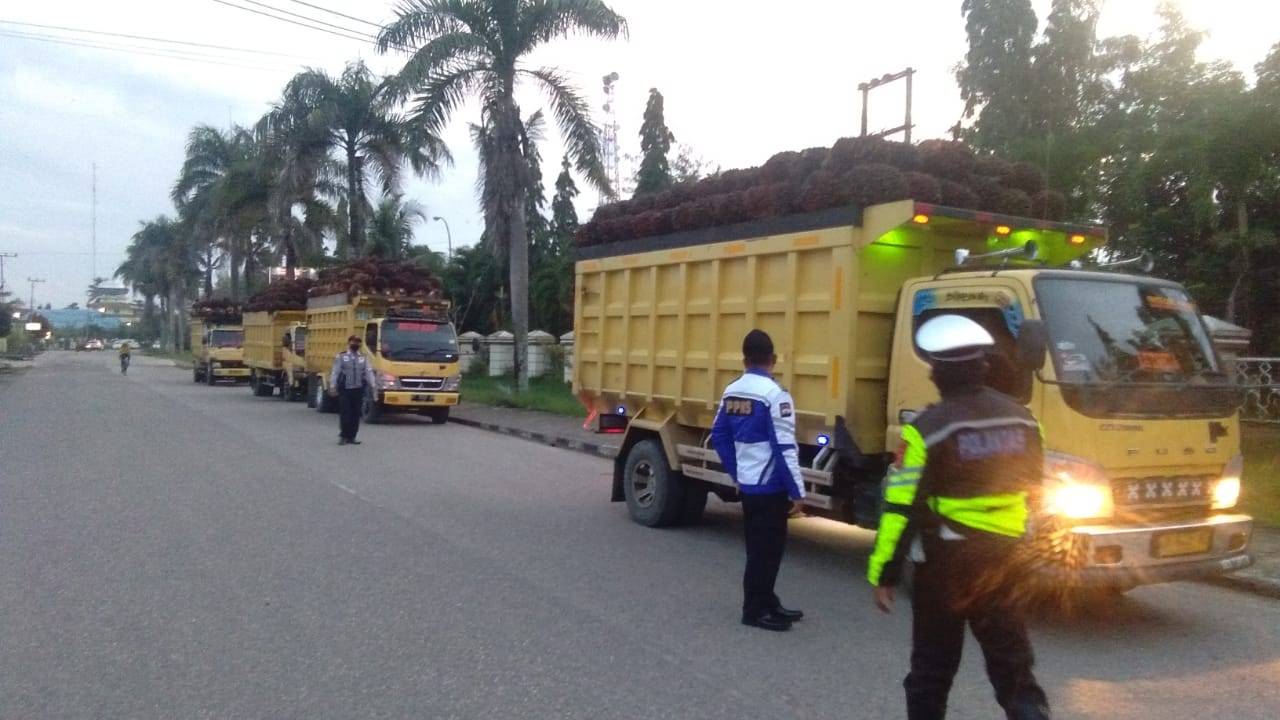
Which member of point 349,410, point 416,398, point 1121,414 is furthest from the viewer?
point 416,398

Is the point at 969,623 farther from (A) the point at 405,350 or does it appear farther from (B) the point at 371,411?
(B) the point at 371,411

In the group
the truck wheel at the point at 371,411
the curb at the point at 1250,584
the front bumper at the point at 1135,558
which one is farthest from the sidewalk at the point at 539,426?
the front bumper at the point at 1135,558

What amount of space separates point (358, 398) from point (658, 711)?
12.5 metres

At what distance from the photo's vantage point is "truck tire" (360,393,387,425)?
69.7ft

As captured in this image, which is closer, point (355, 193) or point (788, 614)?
point (788, 614)

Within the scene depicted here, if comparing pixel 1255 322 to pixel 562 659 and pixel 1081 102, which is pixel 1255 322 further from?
pixel 562 659

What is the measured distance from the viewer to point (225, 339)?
3828cm

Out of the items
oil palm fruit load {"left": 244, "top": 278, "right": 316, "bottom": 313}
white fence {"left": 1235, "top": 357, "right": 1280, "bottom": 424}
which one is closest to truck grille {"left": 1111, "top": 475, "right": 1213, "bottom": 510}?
white fence {"left": 1235, "top": 357, "right": 1280, "bottom": 424}

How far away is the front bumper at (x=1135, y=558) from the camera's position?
18.6 feet

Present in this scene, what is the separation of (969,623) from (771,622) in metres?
2.55

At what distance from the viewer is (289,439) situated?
17359mm

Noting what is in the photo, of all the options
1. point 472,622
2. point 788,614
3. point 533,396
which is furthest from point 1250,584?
point 533,396

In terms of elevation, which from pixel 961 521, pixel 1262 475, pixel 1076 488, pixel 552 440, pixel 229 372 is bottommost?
pixel 552 440

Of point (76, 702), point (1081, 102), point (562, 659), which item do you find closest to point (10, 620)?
point (76, 702)
